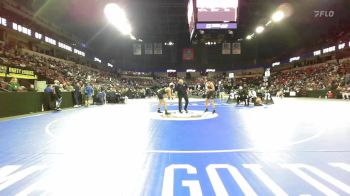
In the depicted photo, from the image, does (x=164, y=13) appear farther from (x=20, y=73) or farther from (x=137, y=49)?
(x=20, y=73)

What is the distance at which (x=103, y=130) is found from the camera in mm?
10016

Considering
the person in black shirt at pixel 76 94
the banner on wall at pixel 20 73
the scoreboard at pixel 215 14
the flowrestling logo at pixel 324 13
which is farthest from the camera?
the banner on wall at pixel 20 73

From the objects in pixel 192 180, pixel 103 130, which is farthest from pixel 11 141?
pixel 192 180

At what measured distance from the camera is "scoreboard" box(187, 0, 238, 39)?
62.6ft

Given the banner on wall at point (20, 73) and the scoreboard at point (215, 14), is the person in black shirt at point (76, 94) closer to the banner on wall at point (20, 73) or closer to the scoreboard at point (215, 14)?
the banner on wall at point (20, 73)

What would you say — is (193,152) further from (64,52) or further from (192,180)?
(64,52)

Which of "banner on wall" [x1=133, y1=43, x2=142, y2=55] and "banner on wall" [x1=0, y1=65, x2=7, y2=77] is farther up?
"banner on wall" [x1=133, y1=43, x2=142, y2=55]

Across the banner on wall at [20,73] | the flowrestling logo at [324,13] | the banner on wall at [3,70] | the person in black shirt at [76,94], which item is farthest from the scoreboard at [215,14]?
the banner on wall at [20,73]

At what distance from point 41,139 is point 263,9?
25383 mm

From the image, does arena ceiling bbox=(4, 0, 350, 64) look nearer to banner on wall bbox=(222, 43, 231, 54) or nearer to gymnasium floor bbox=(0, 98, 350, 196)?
banner on wall bbox=(222, 43, 231, 54)

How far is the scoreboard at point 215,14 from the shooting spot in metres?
19.1

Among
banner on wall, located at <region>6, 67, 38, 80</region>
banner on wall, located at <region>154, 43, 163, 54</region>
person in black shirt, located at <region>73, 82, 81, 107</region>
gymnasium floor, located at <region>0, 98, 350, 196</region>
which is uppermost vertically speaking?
banner on wall, located at <region>154, 43, 163, 54</region>

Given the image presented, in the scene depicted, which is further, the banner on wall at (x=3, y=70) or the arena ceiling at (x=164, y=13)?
the arena ceiling at (x=164, y=13)

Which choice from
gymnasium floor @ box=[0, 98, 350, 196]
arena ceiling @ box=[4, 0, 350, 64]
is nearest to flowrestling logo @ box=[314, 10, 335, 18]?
arena ceiling @ box=[4, 0, 350, 64]
